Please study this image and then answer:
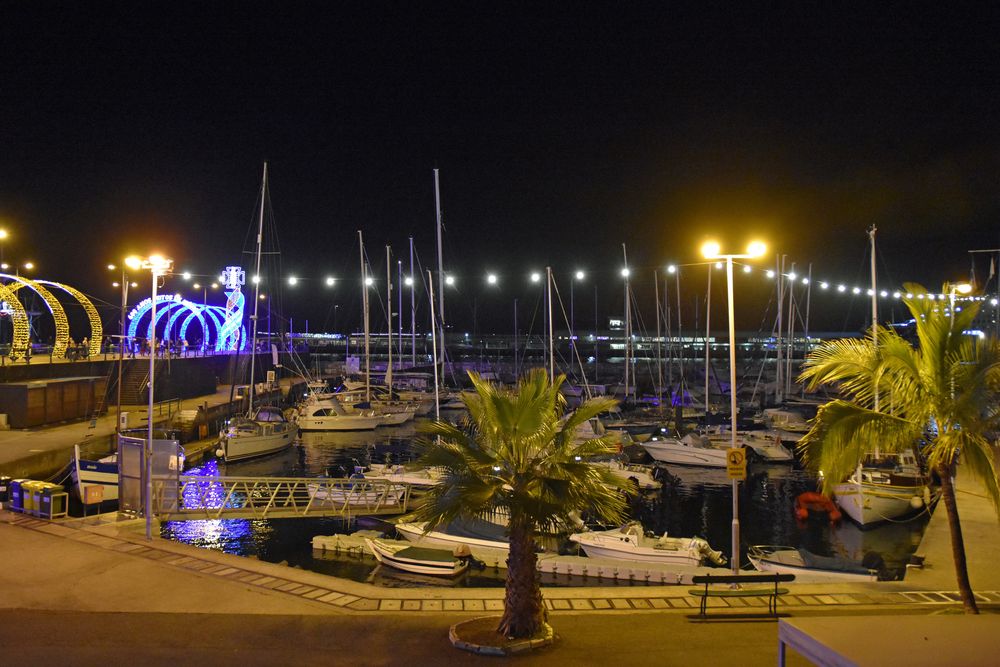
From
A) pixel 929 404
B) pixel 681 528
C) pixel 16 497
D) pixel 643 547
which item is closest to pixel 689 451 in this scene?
pixel 681 528

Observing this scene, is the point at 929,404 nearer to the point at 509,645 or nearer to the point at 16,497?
the point at 509,645

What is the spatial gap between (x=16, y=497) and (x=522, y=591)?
14420 millimetres

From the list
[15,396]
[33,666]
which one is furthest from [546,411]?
[15,396]

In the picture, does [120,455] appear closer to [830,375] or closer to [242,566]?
[242,566]

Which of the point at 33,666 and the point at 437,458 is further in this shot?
the point at 437,458

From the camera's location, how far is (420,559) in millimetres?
19297

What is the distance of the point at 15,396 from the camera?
33.8 metres

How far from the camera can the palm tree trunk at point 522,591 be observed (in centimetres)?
867

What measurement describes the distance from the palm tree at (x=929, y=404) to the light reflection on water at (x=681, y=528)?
11.2 metres

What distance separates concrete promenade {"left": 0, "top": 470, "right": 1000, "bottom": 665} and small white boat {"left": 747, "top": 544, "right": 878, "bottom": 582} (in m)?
2.91

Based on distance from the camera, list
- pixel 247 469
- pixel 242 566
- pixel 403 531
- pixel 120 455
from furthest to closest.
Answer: pixel 247 469 < pixel 403 531 < pixel 120 455 < pixel 242 566

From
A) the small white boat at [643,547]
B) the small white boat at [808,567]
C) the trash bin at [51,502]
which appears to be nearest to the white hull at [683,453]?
the small white boat at [643,547]

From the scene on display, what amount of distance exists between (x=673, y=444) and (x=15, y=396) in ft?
116

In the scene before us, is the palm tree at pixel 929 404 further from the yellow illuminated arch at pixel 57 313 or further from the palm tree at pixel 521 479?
the yellow illuminated arch at pixel 57 313
